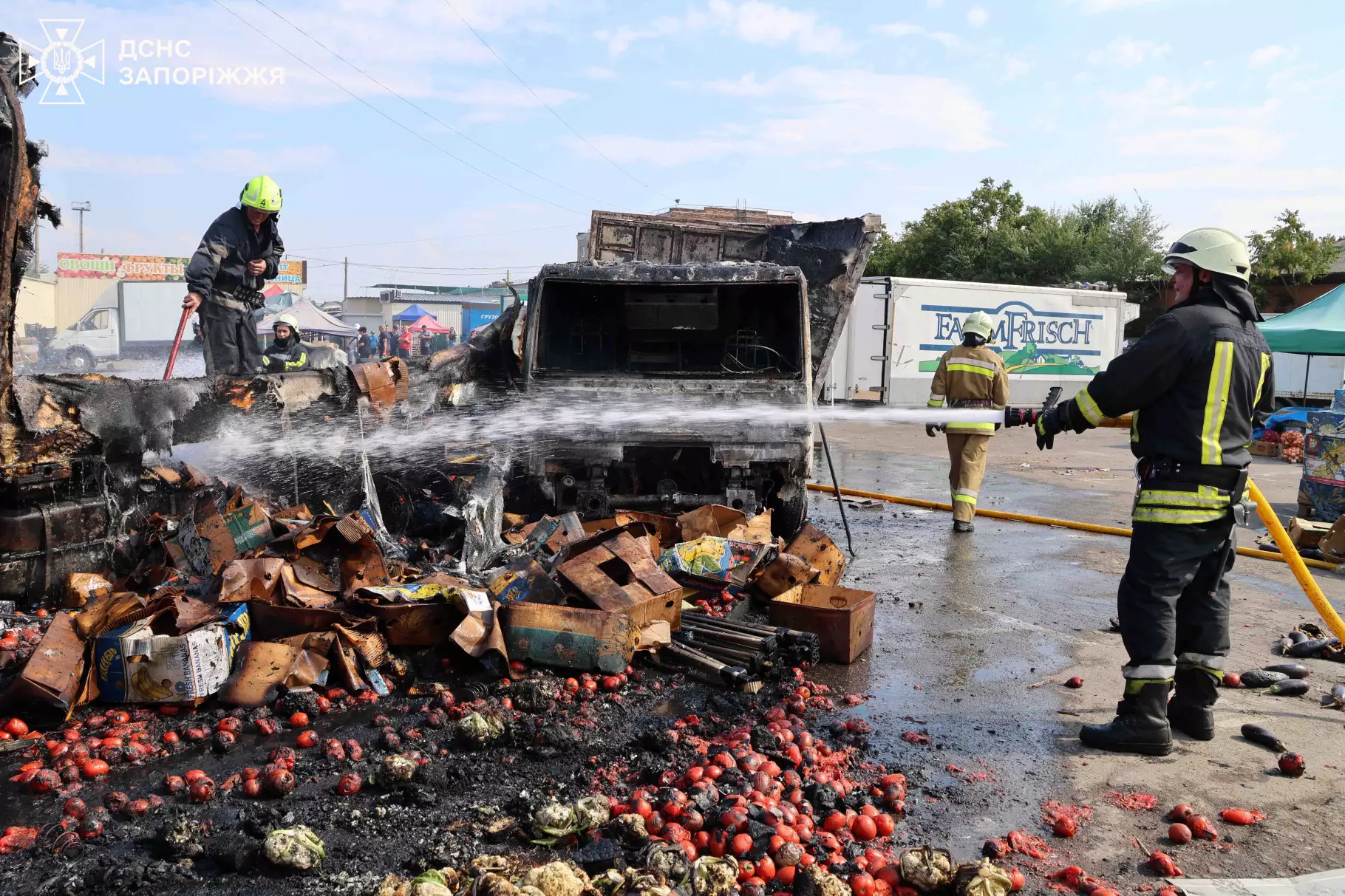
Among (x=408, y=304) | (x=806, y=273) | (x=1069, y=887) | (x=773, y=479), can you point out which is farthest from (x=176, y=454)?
(x=408, y=304)

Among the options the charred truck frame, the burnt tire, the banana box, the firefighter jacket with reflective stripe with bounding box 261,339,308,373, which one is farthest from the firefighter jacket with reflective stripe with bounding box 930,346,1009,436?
the banana box

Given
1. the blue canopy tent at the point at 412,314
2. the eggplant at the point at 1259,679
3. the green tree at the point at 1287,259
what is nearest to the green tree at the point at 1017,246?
the green tree at the point at 1287,259

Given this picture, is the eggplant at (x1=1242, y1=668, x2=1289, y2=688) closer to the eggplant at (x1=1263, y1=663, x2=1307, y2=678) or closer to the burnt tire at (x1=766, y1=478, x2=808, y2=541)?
the eggplant at (x1=1263, y1=663, x2=1307, y2=678)

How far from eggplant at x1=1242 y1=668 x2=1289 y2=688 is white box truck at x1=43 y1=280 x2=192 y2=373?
30.0m

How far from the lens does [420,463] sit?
664cm

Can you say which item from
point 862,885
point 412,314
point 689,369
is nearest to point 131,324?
point 412,314

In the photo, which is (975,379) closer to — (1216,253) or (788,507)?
(788,507)

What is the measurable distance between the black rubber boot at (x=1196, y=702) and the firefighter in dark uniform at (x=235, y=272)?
629cm

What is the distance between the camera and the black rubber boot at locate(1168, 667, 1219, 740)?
12.4 feet

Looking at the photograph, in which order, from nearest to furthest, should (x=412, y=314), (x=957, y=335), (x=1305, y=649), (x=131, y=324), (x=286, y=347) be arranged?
1. (x=1305, y=649)
2. (x=286, y=347)
3. (x=957, y=335)
4. (x=131, y=324)
5. (x=412, y=314)

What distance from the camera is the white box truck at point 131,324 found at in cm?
2880

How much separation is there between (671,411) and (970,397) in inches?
123

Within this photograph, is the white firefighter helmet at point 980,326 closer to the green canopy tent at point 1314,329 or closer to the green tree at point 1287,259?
the green canopy tent at point 1314,329

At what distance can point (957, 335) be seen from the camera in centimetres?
1933
